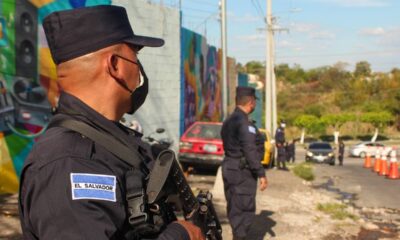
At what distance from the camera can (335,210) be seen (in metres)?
9.14

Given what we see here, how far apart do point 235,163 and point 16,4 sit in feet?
16.4

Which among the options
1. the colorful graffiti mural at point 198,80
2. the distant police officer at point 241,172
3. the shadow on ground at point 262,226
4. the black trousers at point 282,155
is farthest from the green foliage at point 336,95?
the distant police officer at point 241,172

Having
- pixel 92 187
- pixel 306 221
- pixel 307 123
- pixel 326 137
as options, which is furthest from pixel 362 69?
pixel 92 187

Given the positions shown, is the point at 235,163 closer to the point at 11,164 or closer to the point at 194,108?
the point at 11,164

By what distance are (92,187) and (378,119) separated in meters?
60.4

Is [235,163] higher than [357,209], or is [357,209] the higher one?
[235,163]

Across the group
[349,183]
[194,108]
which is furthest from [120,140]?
[194,108]

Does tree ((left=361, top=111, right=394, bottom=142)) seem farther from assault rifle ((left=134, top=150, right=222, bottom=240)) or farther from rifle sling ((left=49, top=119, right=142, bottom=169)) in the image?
rifle sling ((left=49, top=119, right=142, bottom=169))

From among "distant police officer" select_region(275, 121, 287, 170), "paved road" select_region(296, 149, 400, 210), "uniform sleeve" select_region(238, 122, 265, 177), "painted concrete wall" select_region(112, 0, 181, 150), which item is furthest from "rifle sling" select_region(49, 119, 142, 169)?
"distant police officer" select_region(275, 121, 287, 170)

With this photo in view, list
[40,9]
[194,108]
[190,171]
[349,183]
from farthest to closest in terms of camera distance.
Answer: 1. [194,108]
2. [349,183]
3. [190,171]
4. [40,9]

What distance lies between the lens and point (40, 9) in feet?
29.9

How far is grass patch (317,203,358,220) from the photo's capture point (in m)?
8.59

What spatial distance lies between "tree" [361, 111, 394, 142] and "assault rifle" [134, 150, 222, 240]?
5917 centimetres

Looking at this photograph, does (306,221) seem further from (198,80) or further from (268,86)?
(268,86)
